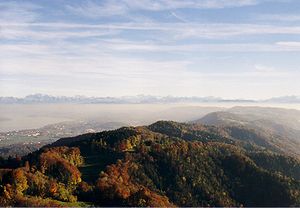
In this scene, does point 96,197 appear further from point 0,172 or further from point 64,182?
point 0,172

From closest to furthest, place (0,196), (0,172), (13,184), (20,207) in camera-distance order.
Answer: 1. (20,207)
2. (0,196)
3. (13,184)
4. (0,172)

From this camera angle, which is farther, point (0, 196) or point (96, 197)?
point (96, 197)

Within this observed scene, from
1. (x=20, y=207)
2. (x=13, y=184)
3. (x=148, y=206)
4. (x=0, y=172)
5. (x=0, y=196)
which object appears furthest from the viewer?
(x=0, y=172)

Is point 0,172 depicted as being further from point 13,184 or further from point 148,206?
point 148,206

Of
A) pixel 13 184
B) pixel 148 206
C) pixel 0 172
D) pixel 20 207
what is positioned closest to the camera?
pixel 20 207

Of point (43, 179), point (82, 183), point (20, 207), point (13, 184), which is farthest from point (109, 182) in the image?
point (20, 207)

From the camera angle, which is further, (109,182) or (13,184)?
(109,182)

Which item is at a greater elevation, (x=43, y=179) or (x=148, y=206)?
(x=43, y=179)

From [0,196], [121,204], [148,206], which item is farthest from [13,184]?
[148,206]

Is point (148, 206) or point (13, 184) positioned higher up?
point (13, 184)
